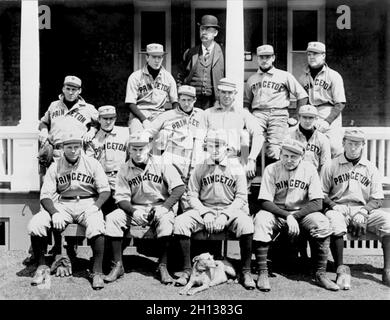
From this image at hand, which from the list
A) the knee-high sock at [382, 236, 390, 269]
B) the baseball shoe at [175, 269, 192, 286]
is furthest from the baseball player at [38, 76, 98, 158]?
the knee-high sock at [382, 236, 390, 269]

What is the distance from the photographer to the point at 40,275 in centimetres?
587

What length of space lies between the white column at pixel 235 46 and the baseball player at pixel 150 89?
820mm

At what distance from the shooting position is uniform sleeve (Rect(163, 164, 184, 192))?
20.2 ft

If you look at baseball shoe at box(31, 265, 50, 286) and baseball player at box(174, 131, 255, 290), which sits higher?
baseball player at box(174, 131, 255, 290)

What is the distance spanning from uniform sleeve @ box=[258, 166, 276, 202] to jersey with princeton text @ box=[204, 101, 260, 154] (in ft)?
1.84

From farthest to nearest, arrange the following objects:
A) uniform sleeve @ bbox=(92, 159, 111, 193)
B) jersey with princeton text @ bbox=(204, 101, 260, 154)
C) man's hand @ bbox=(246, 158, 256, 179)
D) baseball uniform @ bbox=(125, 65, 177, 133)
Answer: baseball uniform @ bbox=(125, 65, 177, 133)
jersey with princeton text @ bbox=(204, 101, 260, 154)
man's hand @ bbox=(246, 158, 256, 179)
uniform sleeve @ bbox=(92, 159, 111, 193)

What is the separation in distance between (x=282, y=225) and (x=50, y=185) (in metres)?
2.61

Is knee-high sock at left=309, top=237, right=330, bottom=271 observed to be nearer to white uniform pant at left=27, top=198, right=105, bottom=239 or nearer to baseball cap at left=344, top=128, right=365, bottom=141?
baseball cap at left=344, top=128, right=365, bottom=141

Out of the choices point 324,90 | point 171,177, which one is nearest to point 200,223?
point 171,177

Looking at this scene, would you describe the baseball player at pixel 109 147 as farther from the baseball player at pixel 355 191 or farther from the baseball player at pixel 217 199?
the baseball player at pixel 355 191

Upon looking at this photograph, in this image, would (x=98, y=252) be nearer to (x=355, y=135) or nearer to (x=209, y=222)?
(x=209, y=222)
